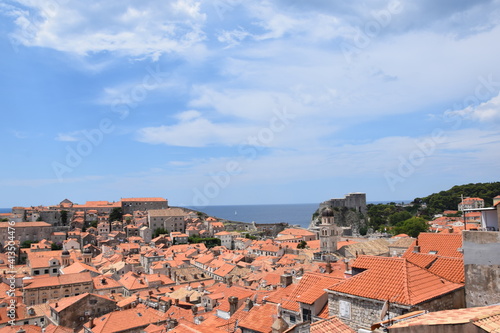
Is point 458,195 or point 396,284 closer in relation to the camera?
point 396,284

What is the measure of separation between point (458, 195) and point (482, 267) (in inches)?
3832

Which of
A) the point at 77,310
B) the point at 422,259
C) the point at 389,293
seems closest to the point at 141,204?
the point at 77,310

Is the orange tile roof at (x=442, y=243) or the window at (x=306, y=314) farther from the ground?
the orange tile roof at (x=442, y=243)

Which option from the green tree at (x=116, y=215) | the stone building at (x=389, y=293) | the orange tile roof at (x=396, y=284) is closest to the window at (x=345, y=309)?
the stone building at (x=389, y=293)

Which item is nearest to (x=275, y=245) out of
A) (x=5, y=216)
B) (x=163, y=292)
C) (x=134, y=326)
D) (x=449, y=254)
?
(x=163, y=292)

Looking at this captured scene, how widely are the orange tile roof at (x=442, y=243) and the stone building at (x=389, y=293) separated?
4.17 metres

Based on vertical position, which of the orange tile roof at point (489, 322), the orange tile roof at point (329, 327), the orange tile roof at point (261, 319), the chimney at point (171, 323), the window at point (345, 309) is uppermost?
the orange tile roof at point (489, 322)

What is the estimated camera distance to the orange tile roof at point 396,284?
10.2m

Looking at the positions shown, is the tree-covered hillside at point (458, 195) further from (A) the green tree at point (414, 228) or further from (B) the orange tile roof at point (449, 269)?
(B) the orange tile roof at point (449, 269)

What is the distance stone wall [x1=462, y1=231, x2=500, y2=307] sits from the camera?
9727 mm

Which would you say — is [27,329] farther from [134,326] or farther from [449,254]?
[449,254]

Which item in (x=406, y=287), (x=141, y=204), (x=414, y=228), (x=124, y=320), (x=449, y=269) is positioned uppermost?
(x=141, y=204)

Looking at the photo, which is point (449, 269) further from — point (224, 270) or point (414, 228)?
point (414, 228)

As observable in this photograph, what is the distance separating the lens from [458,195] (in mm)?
95875
